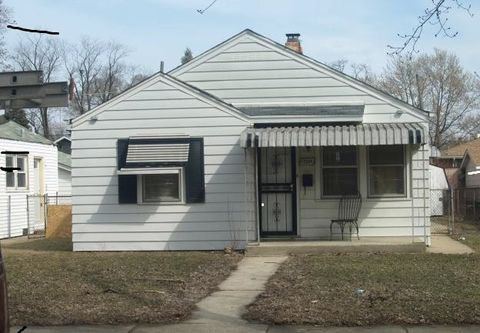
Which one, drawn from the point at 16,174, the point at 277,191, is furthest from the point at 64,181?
the point at 277,191

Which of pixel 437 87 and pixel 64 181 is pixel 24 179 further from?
pixel 437 87

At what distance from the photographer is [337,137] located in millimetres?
12906

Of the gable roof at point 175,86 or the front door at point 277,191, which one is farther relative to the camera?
the front door at point 277,191

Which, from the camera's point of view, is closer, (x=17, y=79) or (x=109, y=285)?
(x=17, y=79)

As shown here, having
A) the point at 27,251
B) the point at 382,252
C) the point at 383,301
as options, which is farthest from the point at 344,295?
the point at 27,251

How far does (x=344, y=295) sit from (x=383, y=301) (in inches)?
24.0

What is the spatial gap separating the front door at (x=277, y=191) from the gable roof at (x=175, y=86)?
1246 millimetres

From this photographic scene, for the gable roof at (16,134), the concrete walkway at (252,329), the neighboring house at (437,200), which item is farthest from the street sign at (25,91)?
the neighboring house at (437,200)

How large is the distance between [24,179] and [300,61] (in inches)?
455

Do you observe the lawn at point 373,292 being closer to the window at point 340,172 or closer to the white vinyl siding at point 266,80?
the window at point 340,172

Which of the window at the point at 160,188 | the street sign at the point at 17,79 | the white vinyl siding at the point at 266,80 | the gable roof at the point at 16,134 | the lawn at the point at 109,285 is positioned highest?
the white vinyl siding at the point at 266,80

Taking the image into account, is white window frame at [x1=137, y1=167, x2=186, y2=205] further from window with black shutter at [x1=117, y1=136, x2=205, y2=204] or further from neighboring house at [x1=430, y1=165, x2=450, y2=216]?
neighboring house at [x1=430, y1=165, x2=450, y2=216]

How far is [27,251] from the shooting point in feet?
48.7

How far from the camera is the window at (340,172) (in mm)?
14133
